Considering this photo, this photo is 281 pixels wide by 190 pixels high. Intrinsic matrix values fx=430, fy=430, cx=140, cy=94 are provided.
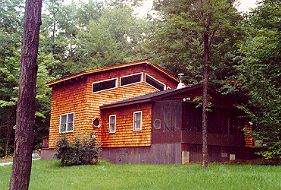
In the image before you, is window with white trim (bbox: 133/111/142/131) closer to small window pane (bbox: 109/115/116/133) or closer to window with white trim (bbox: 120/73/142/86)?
small window pane (bbox: 109/115/116/133)

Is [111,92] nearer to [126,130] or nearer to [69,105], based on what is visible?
[69,105]

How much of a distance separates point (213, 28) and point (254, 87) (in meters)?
3.93

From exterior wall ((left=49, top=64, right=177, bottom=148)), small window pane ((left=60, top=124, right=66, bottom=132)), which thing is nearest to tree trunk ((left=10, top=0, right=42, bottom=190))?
exterior wall ((left=49, top=64, right=177, bottom=148))

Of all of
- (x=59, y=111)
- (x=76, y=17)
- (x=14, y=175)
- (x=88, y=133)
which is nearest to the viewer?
(x=14, y=175)

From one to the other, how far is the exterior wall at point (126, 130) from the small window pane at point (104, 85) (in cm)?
167

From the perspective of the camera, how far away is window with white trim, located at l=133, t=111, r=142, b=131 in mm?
26634

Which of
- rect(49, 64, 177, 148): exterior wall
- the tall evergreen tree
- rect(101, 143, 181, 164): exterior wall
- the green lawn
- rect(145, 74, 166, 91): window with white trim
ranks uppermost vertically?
the tall evergreen tree

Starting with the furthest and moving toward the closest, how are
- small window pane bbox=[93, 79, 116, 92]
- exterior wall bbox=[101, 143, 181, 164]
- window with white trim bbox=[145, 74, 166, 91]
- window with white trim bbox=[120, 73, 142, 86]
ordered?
window with white trim bbox=[145, 74, 166, 91], window with white trim bbox=[120, 73, 142, 86], small window pane bbox=[93, 79, 116, 92], exterior wall bbox=[101, 143, 181, 164]

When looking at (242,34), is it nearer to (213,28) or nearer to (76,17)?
(213,28)

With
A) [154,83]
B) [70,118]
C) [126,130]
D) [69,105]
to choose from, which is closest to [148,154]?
[126,130]

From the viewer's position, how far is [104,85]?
30406 millimetres

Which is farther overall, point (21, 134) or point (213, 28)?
point (213, 28)

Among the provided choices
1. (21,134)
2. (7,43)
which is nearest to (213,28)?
(21,134)

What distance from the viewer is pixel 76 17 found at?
59062 mm
